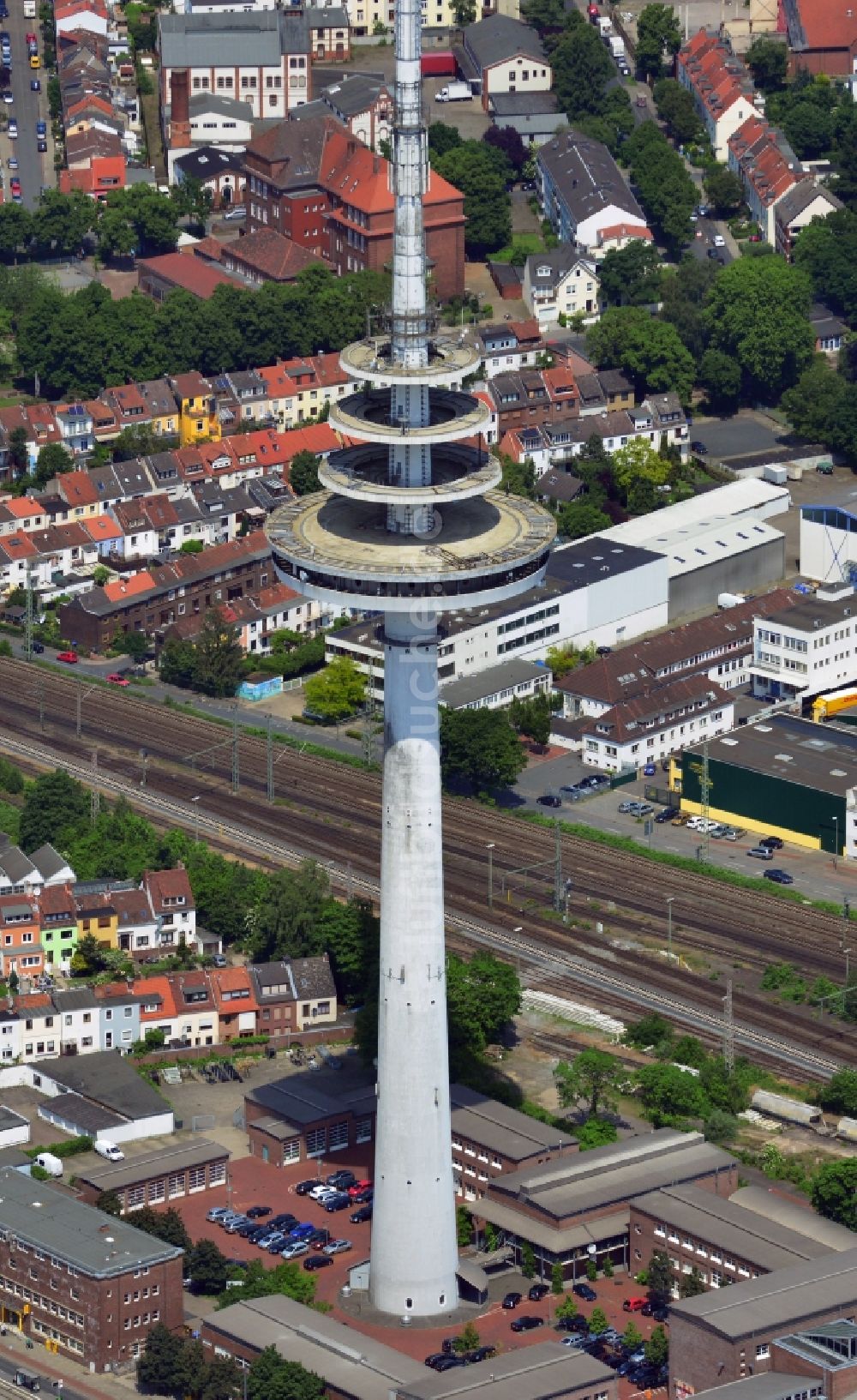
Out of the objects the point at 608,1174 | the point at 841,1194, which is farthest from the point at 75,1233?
the point at 841,1194

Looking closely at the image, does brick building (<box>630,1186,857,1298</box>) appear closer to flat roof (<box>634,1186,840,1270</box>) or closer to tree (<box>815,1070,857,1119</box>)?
flat roof (<box>634,1186,840,1270</box>)

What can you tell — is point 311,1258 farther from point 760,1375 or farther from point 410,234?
point 410,234

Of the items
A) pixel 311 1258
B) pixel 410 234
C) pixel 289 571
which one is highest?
pixel 410 234

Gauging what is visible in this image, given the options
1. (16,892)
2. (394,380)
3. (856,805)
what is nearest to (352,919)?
(16,892)

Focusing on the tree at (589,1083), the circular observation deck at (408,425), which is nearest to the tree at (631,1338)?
the tree at (589,1083)

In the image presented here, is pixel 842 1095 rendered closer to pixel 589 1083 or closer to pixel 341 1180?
pixel 589 1083

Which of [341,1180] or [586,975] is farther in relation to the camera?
[586,975]

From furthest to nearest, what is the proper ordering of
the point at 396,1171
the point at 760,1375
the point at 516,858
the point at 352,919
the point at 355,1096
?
the point at 516,858
the point at 352,919
the point at 355,1096
the point at 396,1171
the point at 760,1375
